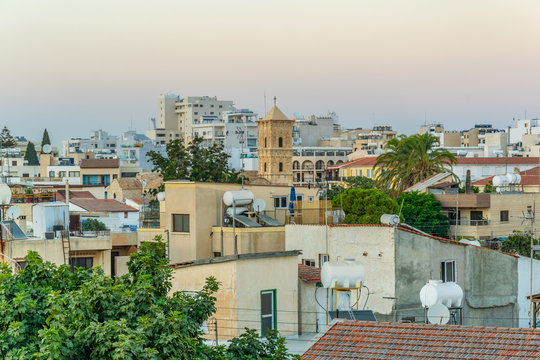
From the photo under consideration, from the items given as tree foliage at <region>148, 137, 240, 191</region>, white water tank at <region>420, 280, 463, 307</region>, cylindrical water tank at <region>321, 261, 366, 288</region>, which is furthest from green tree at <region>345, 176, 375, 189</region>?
white water tank at <region>420, 280, 463, 307</region>

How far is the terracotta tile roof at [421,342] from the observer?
13367 mm

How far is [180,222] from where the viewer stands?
24.2 metres

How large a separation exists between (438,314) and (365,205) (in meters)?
35.4

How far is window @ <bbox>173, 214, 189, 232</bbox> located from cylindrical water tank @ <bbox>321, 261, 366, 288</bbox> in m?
6.06

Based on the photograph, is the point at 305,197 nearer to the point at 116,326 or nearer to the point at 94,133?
the point at 116,326

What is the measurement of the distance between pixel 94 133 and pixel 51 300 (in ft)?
575

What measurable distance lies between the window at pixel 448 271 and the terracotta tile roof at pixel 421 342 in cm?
932

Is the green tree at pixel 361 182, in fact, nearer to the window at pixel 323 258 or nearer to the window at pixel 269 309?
the window at pixel 323 258

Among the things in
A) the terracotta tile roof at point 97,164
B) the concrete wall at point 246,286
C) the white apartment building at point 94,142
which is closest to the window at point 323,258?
the concrete wall at point 246,286

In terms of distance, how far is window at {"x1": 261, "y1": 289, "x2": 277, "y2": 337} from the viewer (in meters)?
19.5

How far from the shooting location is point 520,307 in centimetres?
2612

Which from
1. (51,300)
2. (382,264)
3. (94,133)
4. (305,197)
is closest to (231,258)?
(382,264)

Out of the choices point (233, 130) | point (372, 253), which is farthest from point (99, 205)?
point (233, 130)

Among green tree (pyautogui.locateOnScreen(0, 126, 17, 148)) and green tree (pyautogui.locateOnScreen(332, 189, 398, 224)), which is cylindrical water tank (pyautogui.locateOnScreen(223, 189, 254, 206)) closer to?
green tree (pyautogui.locateOnScreen(332, 189, 398, 224))
